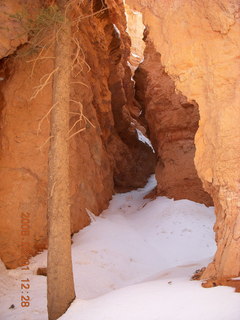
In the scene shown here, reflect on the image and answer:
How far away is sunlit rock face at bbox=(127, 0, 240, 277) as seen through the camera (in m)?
5.75

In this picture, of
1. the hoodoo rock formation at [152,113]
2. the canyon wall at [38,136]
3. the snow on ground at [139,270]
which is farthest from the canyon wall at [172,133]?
the canyon wall at [38,136]

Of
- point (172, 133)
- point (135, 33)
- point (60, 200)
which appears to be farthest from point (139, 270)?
point (135, 33)

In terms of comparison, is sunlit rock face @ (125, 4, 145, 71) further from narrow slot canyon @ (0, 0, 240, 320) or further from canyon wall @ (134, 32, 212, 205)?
canyon wall @ (134, 32, 212, 205)

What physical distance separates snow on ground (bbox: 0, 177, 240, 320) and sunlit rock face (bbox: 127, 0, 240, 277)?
124 centimetres

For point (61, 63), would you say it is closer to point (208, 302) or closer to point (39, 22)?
point (39, 22)

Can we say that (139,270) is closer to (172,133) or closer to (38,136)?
(38,136)

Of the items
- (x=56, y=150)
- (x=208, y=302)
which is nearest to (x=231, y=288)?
(x=208, y=302)

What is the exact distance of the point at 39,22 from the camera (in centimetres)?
671

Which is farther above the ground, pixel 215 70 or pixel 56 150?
pixel 215 70

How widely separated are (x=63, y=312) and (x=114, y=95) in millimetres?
18197

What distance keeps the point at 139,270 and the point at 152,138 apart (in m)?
11.4

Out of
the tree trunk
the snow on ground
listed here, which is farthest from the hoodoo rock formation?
the snow on ground

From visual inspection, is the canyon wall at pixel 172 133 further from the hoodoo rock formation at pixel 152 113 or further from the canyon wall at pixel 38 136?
the canyon wall at pixel 38 136

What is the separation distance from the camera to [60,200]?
586 cm
